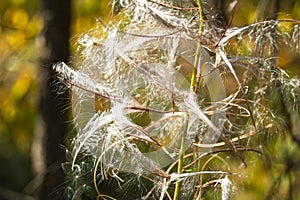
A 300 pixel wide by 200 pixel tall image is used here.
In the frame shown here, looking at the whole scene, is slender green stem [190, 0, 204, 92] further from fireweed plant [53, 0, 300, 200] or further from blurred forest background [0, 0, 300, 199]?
blurred forest background [0, 0, 300, 199]

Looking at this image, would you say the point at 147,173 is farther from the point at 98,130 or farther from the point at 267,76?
the point at 267,76

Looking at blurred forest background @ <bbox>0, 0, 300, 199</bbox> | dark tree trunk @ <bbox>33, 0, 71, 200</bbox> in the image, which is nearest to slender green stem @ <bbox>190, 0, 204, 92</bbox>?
blurred forest background @ <bbox>0, 0, 300, 199</bbox>

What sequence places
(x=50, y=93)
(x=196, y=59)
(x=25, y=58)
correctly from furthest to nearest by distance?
(x=25, y=58), (x=50, y=93), (x=196, y=59)

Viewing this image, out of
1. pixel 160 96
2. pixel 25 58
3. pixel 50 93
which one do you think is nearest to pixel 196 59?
pixel 160 96

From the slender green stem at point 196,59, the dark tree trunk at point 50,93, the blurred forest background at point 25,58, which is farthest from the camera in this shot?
the dark tree trunk at point 50,93

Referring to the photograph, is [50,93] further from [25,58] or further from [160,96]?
[160,96]

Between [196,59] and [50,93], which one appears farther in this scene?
[50,93]

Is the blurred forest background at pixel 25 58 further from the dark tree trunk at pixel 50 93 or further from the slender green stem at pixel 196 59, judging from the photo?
the slender green stem at pixel 196 59

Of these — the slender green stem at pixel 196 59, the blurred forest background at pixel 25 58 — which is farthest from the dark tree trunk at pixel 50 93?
the slender green stem at pixel 196 59
